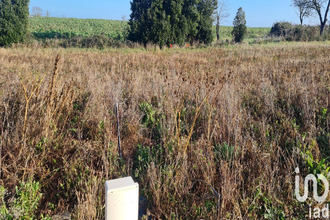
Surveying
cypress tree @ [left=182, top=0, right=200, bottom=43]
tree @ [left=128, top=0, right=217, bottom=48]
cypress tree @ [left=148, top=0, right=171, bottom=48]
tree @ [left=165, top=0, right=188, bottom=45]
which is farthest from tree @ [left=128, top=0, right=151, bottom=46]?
cypress tree @ [left=182, top=0, right=200, bottom=43]

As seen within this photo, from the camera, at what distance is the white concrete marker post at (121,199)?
119cm

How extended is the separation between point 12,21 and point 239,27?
1973cm

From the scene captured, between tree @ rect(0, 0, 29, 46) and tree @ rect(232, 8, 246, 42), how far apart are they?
1861cm

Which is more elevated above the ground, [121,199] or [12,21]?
[12,21]

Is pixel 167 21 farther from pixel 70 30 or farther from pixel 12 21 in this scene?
pixel 70 30

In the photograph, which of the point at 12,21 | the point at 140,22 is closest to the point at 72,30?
the point at 12,21

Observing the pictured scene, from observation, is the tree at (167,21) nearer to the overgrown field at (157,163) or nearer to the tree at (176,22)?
the tree at (176,22)

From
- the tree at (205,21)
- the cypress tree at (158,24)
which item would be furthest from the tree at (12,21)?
the tree at (205,21)

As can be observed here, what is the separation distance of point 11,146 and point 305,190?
103 inches

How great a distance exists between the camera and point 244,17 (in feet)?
86.4

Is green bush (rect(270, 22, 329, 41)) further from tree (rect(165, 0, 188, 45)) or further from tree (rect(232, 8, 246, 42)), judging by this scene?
tree (rect(165, 0, 188, 45))

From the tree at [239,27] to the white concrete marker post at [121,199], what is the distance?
26.5 meters

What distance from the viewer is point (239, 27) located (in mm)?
25672

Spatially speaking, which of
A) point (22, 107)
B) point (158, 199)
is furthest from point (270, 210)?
point (22, 107)
